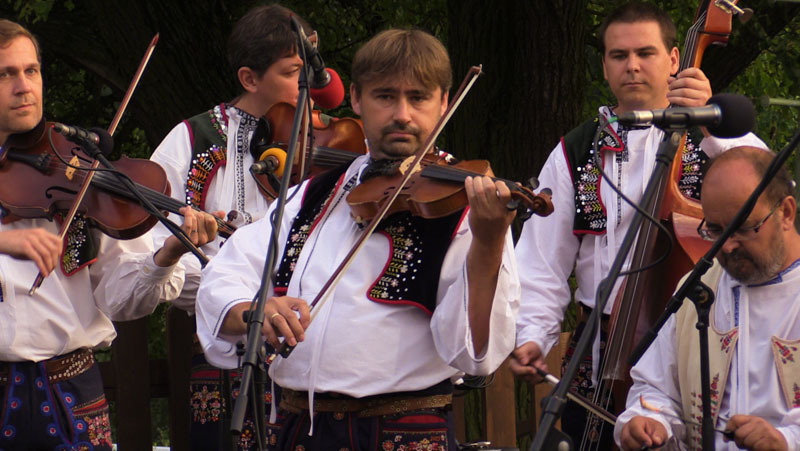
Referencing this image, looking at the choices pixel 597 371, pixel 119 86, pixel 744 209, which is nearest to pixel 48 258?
pixel 597 371

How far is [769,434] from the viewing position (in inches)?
116

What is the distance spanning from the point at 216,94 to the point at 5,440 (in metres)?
3.54

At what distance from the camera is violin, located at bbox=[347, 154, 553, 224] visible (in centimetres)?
A: 302

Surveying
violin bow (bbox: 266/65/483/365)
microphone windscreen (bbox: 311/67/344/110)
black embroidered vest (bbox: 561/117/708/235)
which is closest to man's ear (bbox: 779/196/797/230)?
black embroidered vest (bbox: 561/117/708/235)

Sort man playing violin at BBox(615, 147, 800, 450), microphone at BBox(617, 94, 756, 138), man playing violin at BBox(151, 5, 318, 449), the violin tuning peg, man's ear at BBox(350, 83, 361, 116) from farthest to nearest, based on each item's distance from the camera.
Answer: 1. man playing violin at BBox(151, 5, 318, 449)
2. man's ear at BBox(350, 83, 361, 116)
3. man playing violin at BBox(615, 147, 800, 450)
4. the violin tuning peg
5. microphone at BBox(617, 94, 756, 138)

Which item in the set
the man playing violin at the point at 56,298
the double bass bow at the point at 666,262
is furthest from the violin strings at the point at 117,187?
the double bass bow at the point at 666,262

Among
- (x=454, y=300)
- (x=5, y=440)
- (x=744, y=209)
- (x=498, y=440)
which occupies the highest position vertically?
(x=744, y=209)

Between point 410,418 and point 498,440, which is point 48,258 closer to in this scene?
point 410,418

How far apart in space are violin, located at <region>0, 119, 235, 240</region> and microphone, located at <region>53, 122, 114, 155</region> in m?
0.14

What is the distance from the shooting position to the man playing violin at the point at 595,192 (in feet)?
12.7

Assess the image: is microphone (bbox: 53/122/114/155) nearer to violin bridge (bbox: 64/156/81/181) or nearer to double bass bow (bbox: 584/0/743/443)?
violin bridge (bbox: 64/156/81/181)

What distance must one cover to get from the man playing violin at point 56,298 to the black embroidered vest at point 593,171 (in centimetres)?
126

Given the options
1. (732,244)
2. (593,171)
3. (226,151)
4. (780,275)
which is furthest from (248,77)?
(780,275)

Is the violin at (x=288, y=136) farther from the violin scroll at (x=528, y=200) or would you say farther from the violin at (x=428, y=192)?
the violin scroll at (x=528, y=200)
